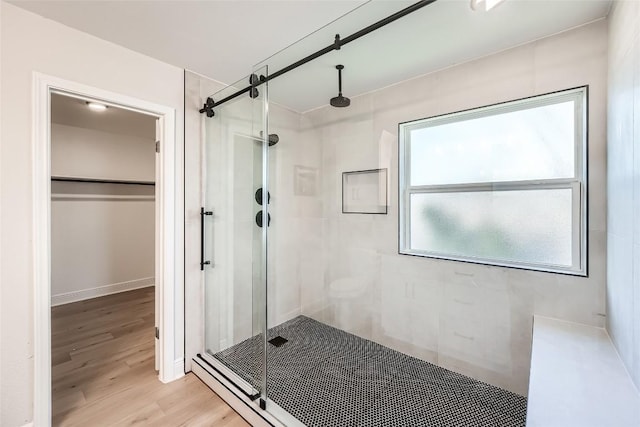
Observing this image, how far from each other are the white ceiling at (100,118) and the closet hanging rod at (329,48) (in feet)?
3.99

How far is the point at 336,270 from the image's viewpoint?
2.85 metres

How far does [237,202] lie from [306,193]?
87 centimetres

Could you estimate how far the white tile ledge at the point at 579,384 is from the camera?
877 millimetres

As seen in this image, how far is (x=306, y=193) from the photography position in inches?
117

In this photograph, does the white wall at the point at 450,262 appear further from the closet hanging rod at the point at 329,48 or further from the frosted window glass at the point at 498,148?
the closet hanging rod at the point at 329,48

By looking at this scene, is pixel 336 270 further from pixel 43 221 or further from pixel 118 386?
pixel 43 221

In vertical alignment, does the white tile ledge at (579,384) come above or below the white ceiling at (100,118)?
below

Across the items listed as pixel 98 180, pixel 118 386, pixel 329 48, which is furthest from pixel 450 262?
pixel 98 180

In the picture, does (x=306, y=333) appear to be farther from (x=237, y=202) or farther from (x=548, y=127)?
(x=548, y=127)

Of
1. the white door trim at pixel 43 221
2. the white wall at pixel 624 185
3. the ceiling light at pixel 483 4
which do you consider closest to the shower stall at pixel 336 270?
the ceiling light at pixel 483 4

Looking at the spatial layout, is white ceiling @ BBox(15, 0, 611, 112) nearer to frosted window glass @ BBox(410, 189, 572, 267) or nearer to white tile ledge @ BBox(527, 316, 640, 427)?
frosted window glass @ BBox(410, 189, 572, 267)

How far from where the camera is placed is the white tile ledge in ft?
2.88

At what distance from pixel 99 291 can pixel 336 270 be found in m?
3.70

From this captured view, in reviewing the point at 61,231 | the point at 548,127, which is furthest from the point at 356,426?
the point at 61,231
